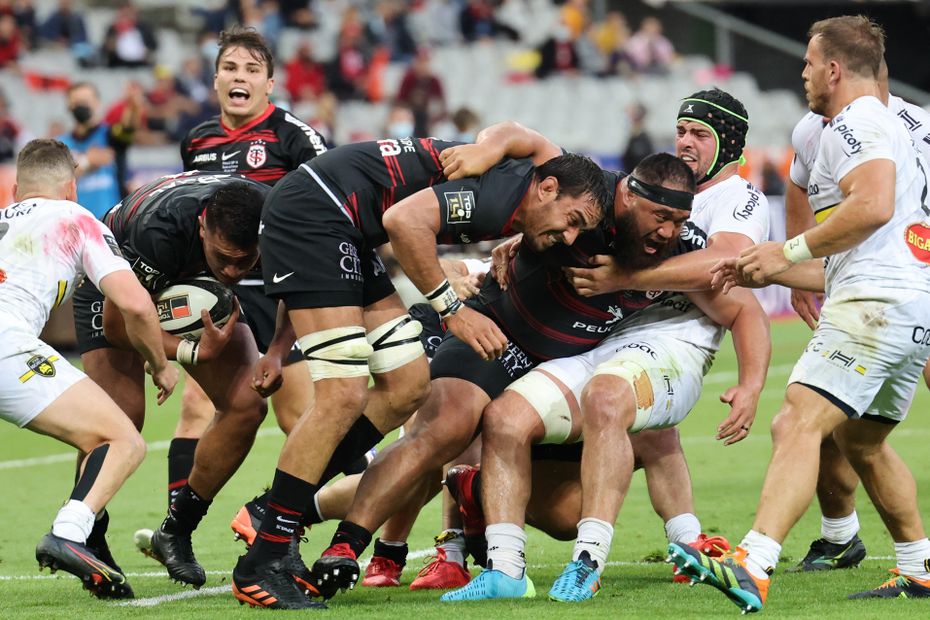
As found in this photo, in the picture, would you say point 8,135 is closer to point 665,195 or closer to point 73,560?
point 73,560

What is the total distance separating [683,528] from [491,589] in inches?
44.0

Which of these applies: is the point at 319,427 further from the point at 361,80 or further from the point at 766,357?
the point at 361,80

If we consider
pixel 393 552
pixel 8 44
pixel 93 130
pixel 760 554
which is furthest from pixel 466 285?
pixel 8 44

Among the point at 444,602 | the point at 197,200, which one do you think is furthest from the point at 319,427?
the point at 197,200

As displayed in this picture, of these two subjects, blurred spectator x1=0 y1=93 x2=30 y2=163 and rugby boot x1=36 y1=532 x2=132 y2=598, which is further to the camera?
blurred spectator x1=0 y1=93 x2=30 y2=163

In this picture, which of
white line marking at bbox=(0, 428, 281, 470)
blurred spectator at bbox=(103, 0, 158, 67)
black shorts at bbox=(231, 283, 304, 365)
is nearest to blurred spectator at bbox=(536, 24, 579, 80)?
blurred spectator at bbox=(103, 0, 158, 67)

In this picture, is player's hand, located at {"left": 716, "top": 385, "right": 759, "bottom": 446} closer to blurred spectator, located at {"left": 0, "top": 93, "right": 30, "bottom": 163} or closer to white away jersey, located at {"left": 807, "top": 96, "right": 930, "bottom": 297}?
white away jersey, located at {"left": 807, "top": 96, "right": 930, "bottom": 297}

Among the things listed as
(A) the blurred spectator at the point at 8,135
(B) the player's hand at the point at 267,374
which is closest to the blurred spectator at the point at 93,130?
(A) the blurred spectator at the point at 8,135

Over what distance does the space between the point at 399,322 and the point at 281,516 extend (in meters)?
1.05

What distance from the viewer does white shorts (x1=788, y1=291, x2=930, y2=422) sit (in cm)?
592

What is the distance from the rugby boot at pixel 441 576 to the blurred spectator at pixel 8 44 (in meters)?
16.8

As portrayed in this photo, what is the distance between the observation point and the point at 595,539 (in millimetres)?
6164

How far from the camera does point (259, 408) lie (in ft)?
23.9

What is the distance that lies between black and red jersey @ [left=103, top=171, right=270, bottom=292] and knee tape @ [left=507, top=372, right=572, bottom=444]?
1581mm
